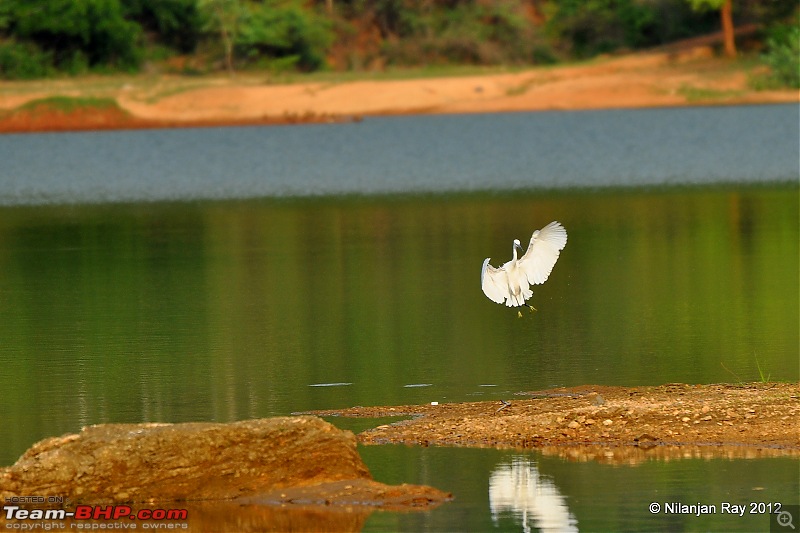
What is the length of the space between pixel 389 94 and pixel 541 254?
6809 cm

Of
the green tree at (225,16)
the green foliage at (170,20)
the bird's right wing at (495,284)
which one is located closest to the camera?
the bird's right wing at (495,284)

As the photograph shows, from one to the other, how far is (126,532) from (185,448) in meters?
0.69

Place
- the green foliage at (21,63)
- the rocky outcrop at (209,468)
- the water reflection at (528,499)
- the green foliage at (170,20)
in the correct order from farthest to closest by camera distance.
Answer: the green foliage at (170,20) < the green foliage at (21,63) < the rocky outcrop at (209,468) < the water reflection at (528,499)

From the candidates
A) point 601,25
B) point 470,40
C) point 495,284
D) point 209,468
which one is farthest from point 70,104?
point 209,468

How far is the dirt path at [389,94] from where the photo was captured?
79.4 m

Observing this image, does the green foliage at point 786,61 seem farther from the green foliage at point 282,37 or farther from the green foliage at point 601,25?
the green foliage at point 282,37

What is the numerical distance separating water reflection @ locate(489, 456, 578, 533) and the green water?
0.09 metres

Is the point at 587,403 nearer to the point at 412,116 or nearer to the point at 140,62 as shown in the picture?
the point at 412,116

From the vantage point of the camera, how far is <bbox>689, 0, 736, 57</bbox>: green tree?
8231cm

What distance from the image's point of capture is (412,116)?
269 feet

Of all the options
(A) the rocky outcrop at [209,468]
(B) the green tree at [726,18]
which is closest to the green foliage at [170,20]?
(B) the green tree at [726,18]

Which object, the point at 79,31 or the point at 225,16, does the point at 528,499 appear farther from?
the point at 225,16

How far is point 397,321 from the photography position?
1941 cm

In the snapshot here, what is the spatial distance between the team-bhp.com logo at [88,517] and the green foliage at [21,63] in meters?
75.6
